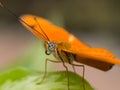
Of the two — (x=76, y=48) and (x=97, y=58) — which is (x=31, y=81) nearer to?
(x=97, y=58)

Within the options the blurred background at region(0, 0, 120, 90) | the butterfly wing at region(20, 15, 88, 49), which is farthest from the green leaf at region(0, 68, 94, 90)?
the blurred background at region(0, 0, 120, 90)

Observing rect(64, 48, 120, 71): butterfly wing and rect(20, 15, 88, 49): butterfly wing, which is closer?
rect(64, 48, 120, 71): butterfly wing

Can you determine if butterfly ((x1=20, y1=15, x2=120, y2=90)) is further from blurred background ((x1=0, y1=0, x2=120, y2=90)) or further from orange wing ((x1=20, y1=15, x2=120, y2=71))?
blurred background ((x1=0, y1=0, x2=120, y2=90))

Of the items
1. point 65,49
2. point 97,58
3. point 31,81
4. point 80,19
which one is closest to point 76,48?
point 65,49

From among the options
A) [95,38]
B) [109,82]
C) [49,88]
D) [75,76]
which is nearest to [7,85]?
[49,88]

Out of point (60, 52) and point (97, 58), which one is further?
point (60, 52)

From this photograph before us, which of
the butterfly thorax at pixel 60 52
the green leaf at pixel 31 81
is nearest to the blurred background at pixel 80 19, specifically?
the butterfly thorax at pixel 60 52

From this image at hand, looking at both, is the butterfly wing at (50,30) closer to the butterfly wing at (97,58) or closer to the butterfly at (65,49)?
the butterfly at (65,49)

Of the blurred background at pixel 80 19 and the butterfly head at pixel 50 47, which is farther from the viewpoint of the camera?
the blurred background at pixel 80 19
